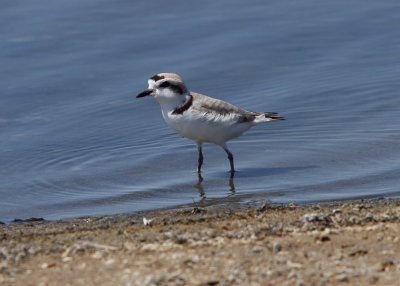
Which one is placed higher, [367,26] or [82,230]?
[367,26]

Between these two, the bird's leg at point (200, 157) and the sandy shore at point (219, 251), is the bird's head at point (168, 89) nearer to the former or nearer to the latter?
the bird's leg at point (200, 157)

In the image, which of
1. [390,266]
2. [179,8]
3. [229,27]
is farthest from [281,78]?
[390,266]

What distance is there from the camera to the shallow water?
1109 cm

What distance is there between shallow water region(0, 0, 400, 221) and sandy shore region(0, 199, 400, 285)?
Result: 207 cm

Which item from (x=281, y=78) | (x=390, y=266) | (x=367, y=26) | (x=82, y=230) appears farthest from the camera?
(x=367, y=26)

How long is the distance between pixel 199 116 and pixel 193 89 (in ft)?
8.98

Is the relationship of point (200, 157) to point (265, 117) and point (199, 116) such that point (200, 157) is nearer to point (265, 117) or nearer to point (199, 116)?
point (199, 116)

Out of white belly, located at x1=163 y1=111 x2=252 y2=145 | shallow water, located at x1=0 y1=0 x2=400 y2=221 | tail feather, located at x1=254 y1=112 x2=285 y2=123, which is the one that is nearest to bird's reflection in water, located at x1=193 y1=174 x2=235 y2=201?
shallow water, located at x1=0 y1=0 x2=400 y2=221

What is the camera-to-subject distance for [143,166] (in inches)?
473

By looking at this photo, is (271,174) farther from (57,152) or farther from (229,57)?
(229,57)

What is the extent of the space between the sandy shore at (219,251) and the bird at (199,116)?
322 cm

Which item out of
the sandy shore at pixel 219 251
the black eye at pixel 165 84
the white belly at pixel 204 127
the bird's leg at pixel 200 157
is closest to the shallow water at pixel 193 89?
the bird's leg at pixel 200 157

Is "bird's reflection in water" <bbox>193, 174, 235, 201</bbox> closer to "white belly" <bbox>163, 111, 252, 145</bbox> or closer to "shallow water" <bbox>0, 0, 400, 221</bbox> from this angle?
"shallow water" <bbox>0, 0, 400, 221</bbox>

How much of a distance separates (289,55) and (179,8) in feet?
8.92
